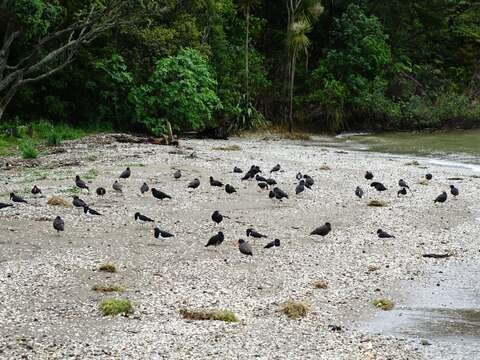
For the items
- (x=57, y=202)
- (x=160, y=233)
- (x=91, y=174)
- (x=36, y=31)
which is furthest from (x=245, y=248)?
(x=36, y=31)

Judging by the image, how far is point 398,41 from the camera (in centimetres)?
4656

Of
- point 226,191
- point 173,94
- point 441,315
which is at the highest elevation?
point 173,94

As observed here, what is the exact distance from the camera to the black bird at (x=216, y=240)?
38.4 feet

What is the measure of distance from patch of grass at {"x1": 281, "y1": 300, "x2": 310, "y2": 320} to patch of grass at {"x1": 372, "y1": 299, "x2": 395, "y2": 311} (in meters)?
1.02

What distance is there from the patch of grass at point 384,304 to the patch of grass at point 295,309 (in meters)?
1.02

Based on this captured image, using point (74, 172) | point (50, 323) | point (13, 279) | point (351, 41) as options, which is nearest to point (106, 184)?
point (74, 172)

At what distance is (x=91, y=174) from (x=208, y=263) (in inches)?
331

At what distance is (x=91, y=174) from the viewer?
18.5 m

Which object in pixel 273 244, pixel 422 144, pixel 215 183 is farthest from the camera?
pixel 422 144

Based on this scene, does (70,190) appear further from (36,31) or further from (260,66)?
(260,66)

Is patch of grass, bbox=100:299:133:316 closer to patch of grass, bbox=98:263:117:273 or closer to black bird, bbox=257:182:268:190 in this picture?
patch of grass, bbox=98:263:117:273

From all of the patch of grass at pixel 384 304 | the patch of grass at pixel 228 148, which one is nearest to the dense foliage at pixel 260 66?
the patch of grass at pixel 228 148

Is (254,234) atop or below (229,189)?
below

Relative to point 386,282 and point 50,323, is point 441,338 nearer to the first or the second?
point 386,282
